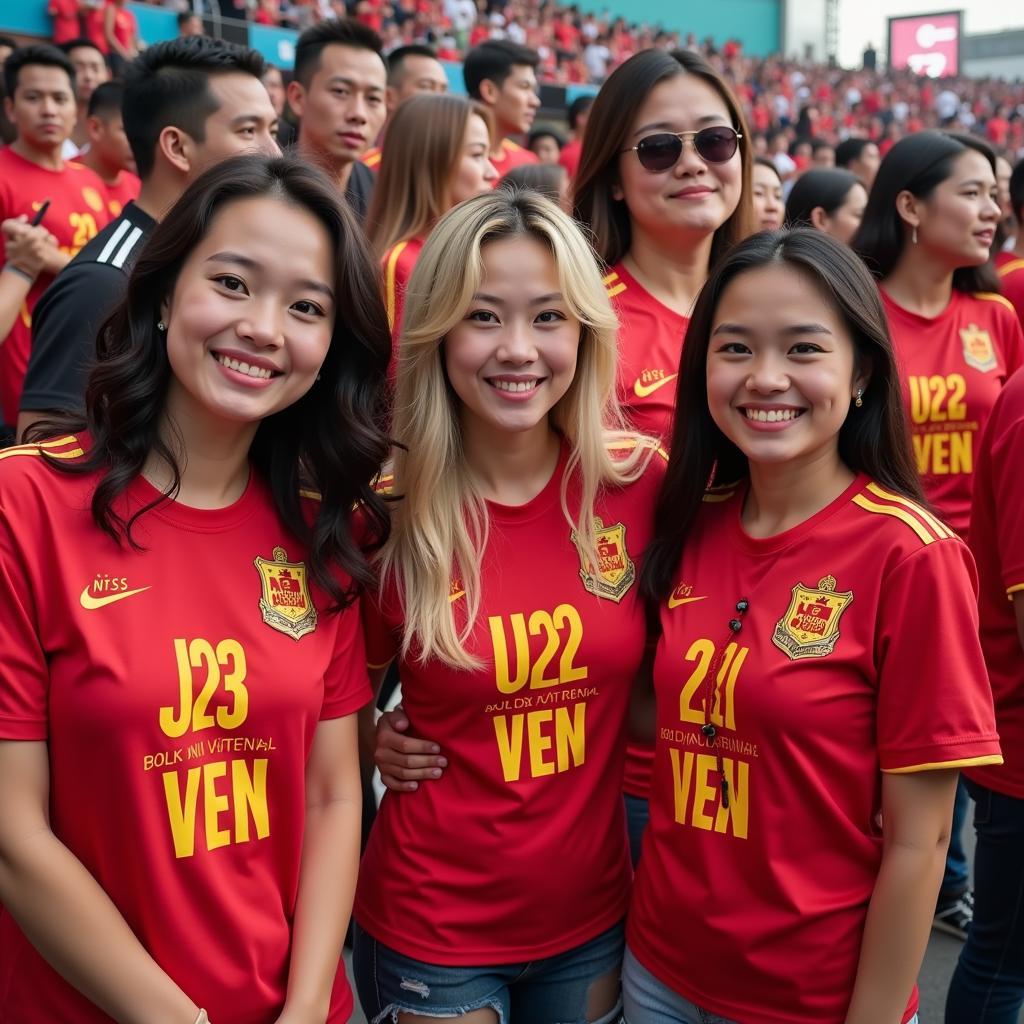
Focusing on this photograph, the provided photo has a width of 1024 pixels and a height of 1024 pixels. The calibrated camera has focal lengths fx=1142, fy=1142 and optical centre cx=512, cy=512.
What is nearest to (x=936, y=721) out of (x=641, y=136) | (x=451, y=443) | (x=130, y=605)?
(x=451, y=443)

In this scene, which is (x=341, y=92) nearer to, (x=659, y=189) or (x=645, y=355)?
(x=659, y=189)

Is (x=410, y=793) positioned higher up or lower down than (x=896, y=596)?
lower down

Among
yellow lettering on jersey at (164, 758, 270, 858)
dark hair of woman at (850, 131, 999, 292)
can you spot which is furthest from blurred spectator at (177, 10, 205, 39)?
yellow lettering on jersey at (164, 758, 270, 858)

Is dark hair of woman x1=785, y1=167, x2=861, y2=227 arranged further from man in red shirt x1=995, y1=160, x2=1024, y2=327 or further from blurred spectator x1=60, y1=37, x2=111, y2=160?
blurred spectator x1=60, y1=37, x2=111, y2=160

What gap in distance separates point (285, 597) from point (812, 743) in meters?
0.91

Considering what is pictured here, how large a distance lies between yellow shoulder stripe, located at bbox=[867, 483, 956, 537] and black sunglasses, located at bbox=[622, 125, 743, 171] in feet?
4.12

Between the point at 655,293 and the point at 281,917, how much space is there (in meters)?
1.86

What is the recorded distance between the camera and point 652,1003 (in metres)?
2.03

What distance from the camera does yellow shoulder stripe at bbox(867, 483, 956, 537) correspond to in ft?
6.13

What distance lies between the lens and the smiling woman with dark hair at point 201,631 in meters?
1.70

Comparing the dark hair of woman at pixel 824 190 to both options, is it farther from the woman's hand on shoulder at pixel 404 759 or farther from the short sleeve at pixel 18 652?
the short sleeve at pixel 18 652

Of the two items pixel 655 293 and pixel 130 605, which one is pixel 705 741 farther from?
pixel 655 293

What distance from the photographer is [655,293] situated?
9.98 feet

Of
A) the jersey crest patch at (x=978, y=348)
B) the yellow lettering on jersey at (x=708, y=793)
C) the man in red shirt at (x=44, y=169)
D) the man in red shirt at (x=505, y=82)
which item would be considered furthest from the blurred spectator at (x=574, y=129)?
the yellow lettering on jersey at (x=708, y=793)
